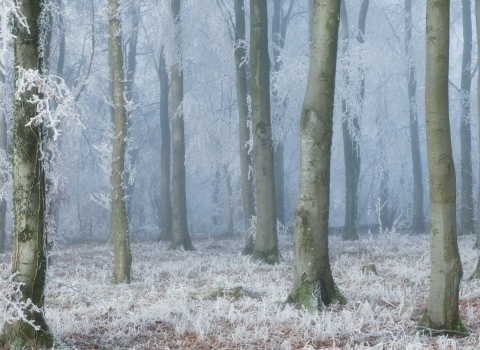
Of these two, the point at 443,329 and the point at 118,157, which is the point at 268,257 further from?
the point at 443,329

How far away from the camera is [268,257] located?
12391 millimetres

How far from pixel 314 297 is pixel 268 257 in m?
5.48

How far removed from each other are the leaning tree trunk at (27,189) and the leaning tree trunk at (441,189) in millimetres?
3656

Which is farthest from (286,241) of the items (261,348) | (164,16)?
(261,348)

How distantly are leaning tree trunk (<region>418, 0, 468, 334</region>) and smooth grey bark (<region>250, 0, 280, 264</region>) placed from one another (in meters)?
6.83

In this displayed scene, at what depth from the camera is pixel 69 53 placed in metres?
26.3

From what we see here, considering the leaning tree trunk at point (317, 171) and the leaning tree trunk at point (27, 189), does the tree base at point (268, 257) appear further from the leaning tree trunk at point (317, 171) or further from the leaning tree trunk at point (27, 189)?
the leaning tree trunk at point (27, 189)

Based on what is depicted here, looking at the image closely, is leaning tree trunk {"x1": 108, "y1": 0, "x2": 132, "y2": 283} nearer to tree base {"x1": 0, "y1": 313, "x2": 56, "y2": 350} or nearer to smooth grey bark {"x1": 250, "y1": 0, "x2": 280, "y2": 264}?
smooth grey bark {"x1": 250, "y1": 0, "x2": 280, "y2": 264}

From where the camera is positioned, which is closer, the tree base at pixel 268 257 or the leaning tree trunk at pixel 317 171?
the leaning tree trunk at pixel 317 171

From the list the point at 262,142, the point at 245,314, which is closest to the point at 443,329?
the point at 245,314

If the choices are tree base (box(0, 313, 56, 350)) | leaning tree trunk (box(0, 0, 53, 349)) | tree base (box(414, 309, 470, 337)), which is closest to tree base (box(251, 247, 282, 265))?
tree base (box(414, 309, 470, 337))

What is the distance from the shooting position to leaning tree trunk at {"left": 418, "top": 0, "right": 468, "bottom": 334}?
5.50 meters

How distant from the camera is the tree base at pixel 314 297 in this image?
6.87m

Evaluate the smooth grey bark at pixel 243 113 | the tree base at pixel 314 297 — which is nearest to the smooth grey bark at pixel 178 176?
the smooth grey bark at pixel 243 113
